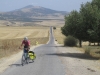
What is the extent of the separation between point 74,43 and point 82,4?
3009 centimetres

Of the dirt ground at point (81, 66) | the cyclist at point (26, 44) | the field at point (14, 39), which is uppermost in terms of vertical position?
the cyclist at point (26, 44)

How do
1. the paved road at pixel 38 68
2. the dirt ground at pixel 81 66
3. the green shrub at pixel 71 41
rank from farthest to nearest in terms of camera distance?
1. the green shrub at pixel 71 41
2. the dirt ground at pixel 81 66
3. the paved road at pixel 38 68

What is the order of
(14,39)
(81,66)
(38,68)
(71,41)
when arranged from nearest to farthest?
(38,68)
(81,66)
(71,41)
(14,39)

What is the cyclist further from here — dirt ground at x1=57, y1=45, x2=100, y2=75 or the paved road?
dirt ground at x1=57, y1=45, x2=100, y2=75

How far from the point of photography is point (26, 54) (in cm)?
2044

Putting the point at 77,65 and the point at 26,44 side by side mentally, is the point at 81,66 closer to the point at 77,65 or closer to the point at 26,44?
the point at 77,65

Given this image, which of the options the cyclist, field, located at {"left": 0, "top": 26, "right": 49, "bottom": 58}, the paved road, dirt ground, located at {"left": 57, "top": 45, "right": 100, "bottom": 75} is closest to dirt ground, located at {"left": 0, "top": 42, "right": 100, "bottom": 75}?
dirt ground, located at {"left": 57, "top": 45, "right": 100, "bottom": 75}

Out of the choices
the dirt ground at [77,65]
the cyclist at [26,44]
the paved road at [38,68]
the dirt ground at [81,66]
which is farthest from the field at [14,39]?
the paved road at [38,68]

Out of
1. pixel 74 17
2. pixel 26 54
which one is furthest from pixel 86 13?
pixel 74 17

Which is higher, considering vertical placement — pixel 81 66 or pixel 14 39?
pixel 81 66

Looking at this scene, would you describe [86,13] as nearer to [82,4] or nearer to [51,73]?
[82,4]

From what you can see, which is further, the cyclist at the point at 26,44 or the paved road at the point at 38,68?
the cyclist at the point at 26,44

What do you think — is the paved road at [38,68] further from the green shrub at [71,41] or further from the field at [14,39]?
the green shrub at [71,41]

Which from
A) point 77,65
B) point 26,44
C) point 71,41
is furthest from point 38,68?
point 71,41
